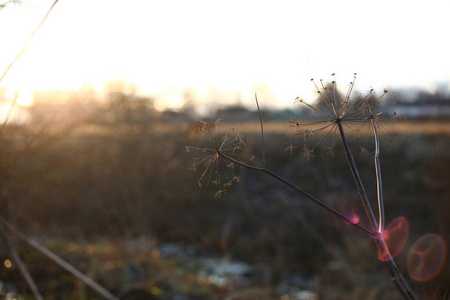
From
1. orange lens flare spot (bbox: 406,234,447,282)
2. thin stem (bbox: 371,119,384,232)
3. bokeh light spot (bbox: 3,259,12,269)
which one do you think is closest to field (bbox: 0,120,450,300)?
orange lens flare spot (bbox: 406,234,447,282)

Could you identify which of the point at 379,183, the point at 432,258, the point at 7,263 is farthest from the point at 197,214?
the point at 379,183

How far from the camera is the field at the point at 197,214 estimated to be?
5.78 metres

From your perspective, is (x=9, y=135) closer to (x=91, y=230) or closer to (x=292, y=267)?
(x=292, y=267)

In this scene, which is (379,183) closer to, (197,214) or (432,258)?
(432,258)

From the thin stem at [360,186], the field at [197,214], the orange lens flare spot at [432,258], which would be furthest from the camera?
the field at [197,214]

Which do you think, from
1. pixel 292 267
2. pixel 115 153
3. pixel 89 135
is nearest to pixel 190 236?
pixel 292 267

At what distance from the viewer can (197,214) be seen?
1380 centimetres

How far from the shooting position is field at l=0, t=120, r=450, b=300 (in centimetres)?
578

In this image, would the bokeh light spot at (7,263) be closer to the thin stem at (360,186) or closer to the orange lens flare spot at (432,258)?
the thin stem at (360,186)

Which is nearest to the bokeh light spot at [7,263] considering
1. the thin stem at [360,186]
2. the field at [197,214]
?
the field at [197,214]

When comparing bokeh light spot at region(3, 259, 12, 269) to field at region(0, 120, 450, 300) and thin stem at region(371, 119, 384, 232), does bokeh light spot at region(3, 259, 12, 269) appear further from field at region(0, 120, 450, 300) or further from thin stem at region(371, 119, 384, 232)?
thin stem at region(371, 119, 384, 232)

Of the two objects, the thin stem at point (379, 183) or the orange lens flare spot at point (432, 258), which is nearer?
the thin stem at point (379, 183)

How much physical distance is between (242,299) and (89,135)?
1418 cm

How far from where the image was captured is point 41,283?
4.56m
